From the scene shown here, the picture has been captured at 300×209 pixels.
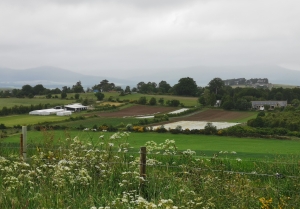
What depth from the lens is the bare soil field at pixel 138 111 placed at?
5409 cm

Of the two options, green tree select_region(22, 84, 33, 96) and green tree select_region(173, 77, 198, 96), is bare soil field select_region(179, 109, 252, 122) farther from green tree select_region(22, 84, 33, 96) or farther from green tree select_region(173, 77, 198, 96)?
green tree select_region(22, 84, 33, 96)

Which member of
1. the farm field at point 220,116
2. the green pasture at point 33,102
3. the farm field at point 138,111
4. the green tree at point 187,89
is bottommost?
the farm field at point 220,116

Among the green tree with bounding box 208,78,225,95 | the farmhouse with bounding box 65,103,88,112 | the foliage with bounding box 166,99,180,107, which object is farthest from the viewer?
the green tree with bounding box 208,78,225,95

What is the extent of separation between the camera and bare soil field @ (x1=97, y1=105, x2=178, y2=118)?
5409cm

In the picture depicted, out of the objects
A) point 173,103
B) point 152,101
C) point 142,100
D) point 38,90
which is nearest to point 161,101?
point 152,101

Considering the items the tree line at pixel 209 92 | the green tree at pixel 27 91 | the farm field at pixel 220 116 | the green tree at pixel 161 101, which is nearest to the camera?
the farm field at pixel 220 116

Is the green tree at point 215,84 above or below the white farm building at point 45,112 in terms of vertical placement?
above

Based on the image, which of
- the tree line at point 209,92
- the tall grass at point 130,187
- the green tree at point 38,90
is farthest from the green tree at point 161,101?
the tall grass at point 130,187

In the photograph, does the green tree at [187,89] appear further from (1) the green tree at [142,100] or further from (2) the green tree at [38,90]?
(2) the green tree at [38,90]

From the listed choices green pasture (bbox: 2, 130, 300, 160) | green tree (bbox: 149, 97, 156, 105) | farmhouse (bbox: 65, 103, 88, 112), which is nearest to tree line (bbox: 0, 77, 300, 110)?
farmhouse (bbox: 65, 103, 88, 112)

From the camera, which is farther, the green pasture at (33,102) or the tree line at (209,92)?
A: the tree line at (209,92)

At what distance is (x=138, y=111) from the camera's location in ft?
188

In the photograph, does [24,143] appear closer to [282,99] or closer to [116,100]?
[116,100]

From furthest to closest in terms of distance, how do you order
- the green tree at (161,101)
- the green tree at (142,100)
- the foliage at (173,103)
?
the green tree at (142,100)
the green tree at (161,101)
the foliage at (173,103)
